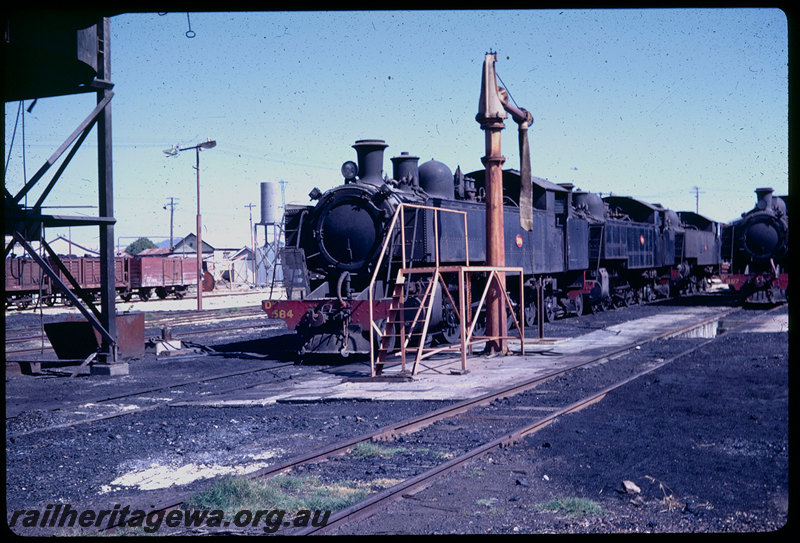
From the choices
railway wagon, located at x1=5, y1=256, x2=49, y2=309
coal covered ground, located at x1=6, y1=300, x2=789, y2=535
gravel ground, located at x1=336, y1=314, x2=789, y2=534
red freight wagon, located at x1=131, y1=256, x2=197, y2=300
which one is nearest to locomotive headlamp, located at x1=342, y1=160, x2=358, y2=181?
coal covered ground, located at x1=6, y1=300, x2=789, y2=535

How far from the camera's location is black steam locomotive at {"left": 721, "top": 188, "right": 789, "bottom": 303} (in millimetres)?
25312

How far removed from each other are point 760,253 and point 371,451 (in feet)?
75.8

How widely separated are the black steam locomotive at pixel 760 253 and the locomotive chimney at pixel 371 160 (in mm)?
16586

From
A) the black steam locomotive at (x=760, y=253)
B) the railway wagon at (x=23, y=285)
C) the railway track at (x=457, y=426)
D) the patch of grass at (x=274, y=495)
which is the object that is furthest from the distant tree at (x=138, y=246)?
the patch of grass at (x=274, y=495)

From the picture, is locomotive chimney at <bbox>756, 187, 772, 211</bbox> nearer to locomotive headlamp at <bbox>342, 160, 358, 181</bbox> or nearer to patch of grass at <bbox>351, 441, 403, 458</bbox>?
locomotive headlamp at <bbox>342, 160, 358, 181</bbox>

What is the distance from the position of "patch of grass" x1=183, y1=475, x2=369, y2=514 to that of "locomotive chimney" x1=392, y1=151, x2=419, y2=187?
9.39 meters

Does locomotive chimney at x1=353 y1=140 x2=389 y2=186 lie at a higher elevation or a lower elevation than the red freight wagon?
higher

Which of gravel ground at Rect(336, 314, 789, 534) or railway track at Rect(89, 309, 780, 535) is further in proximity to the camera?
railway track at Rect(89, 309, 780, 535)

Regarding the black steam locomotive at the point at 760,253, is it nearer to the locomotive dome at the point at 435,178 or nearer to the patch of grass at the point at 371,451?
the locomotive dome at the point at 435,178

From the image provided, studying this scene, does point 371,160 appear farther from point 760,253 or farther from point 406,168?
point 760,253

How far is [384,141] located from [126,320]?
6000 mm

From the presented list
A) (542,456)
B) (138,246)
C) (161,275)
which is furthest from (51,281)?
(138,246)

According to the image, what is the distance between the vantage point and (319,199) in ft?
46.1

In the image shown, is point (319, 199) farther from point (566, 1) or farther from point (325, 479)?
point (566, 1)
